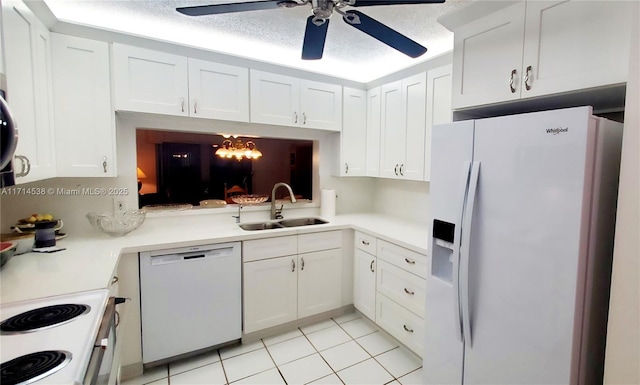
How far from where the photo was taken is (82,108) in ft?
6.28

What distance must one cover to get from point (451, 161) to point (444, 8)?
1027mm

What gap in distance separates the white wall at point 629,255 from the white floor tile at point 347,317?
75.8 inches

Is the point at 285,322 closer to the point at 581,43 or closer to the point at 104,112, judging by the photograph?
the point at 104,112

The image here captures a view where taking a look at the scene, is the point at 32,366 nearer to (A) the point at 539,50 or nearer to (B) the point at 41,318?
(B) the point at 41,318

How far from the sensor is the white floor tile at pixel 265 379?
1928mm

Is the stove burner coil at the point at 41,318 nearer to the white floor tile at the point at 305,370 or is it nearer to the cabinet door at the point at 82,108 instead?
the cabinet door at the point at 82,108

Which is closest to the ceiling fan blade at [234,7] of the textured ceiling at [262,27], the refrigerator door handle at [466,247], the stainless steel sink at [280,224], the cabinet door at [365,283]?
the textured ceiling at [262,27]

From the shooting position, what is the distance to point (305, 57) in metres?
1.74

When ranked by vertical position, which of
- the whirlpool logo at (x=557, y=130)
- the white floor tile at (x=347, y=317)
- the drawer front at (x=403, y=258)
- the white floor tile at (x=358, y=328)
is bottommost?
the white floor tile at (x=358, y=328)

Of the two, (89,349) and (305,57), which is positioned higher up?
(305,57)

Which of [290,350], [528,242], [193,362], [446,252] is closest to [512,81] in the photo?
[528,242]

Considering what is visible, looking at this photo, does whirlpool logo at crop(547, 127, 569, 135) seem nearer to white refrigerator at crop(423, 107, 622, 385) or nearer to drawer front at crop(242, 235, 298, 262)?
white refrigerator at crop(423, 107, 622, 385)

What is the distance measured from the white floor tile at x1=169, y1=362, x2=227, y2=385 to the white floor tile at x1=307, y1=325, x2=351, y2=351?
74 centimetres

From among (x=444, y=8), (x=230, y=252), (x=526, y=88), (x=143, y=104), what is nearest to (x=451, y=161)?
(x=526, y=88)
